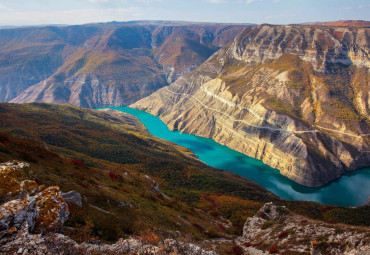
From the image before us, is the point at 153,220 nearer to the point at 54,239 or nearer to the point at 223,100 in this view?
the point at 54,239

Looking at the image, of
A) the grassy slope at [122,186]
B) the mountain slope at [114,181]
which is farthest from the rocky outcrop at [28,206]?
the mountain slope at [114,181]

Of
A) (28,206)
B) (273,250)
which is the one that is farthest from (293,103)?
(28,206)

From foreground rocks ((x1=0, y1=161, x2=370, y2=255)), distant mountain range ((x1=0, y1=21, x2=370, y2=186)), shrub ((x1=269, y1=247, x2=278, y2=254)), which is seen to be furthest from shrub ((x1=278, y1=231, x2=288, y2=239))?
distant mountain range ((x1=0, y1=21, x2=370, y2=186))

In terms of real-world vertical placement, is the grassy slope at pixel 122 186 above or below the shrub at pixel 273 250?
below

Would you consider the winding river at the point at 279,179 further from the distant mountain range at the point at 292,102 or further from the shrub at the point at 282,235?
the shrub at the point at 282,235

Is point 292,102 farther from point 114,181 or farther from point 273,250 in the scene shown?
point 114,181

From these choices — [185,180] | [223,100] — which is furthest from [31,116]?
[223,100]
